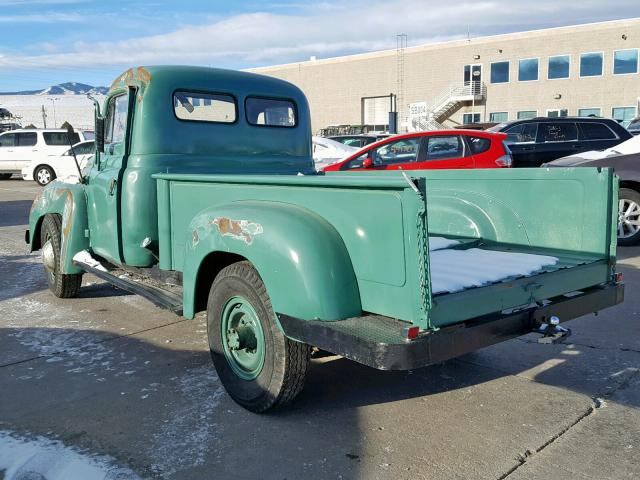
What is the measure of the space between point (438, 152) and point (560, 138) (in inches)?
154

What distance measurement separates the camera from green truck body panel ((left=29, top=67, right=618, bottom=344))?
2.88 m

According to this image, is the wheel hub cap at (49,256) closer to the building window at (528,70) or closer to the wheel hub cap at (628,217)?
the wheel hub cap at (628,217)

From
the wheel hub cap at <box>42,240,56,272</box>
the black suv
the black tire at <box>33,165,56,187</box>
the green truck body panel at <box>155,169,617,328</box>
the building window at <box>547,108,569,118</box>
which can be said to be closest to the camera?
the green truck body panel at <box>155,169,617,328</box>

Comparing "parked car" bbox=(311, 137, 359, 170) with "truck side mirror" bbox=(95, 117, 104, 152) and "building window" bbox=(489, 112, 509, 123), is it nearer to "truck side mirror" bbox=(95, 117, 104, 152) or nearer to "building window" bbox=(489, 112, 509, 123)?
"truck side mirror" bbox=(95, 117, 104, 152)

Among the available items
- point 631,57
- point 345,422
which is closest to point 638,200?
point 345,422

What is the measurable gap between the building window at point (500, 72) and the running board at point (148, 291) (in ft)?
139

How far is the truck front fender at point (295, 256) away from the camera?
2.96 metres

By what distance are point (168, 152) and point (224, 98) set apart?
73 cm

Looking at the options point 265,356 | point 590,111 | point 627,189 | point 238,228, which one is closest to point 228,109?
point 238,228

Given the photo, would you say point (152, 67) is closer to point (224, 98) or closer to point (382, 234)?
point (224, 98)

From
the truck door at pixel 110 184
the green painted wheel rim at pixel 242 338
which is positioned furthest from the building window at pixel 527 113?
the green painted wheel rim at pixel 242 338

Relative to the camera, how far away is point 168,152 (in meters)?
4.85

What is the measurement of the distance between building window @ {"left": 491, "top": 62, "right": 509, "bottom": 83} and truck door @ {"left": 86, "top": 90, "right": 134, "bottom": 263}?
138 feet

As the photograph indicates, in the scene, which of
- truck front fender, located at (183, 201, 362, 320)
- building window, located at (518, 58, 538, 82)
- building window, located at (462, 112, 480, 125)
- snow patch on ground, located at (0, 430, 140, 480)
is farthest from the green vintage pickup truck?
building window, located at (462, 112, 480, 125)
